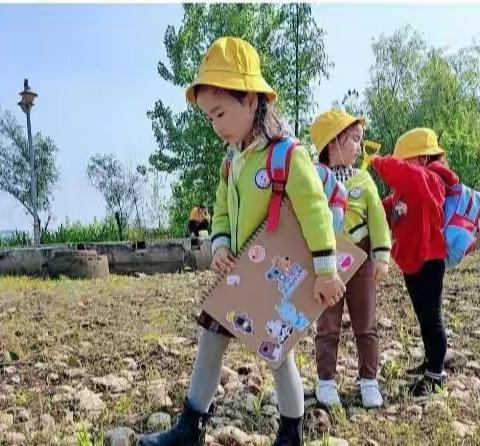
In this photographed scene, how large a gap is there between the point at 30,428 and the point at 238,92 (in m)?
1.63

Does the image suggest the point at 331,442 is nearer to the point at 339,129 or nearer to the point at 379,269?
the point at 379,269

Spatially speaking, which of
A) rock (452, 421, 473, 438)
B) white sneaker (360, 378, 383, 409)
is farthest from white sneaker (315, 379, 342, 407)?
rock (452, 421, 473, 438)

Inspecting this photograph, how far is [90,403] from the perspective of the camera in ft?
10.6

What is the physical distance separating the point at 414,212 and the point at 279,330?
49.0 inches

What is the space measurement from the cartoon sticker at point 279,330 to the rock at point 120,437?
0.72 m

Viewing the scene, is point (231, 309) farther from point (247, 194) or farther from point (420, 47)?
point (420, 47)

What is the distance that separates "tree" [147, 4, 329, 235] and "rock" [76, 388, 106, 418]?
66.9ft

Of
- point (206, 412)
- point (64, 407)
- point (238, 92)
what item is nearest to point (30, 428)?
point (64, 407)

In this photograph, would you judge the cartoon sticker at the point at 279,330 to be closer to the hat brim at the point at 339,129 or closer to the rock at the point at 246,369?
the hat brim at the point at 339,129

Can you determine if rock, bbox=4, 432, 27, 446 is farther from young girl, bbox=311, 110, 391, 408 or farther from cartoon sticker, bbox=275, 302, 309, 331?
young girl, bbox=311, 110, 391, 408

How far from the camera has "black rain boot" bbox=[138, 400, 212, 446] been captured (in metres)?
2.53

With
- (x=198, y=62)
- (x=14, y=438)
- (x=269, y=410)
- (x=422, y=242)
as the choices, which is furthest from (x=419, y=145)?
(x=198, y=62)

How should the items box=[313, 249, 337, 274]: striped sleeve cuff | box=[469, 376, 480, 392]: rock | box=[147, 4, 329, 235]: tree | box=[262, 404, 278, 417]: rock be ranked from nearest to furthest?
1. box=[313, 249, 337, 274]: striped sleeve cuff
2. box=[262, 404, 278, 417]: rock
3. box=[469, 376, 480, 392]: rock
4. box=[147, 4, 329, 235]: tree

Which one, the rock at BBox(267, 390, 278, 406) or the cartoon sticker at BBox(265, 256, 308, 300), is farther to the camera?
the rock at BBox(267, 390, 278, 406)
